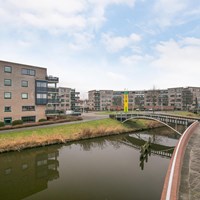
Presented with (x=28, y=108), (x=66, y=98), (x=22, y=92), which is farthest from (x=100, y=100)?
(x=22, y=92)

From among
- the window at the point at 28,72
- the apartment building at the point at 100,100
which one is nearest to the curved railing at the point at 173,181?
the window at the point at 28,72

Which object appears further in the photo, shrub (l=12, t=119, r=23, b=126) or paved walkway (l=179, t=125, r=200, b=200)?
shrub (l=12, t=119, r=23, b=126)

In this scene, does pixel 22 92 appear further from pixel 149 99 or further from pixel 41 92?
pixel 149 99

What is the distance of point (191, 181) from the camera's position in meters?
10.4

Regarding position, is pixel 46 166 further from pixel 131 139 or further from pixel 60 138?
pixel 131 139

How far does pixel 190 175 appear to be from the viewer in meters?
11.2

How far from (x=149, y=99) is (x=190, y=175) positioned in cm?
10629

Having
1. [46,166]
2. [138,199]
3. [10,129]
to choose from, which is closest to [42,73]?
[10,129]

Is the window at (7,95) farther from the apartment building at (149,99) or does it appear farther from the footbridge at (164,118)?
the apartment building at (149,99)

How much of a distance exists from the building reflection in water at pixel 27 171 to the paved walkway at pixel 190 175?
44.6ft

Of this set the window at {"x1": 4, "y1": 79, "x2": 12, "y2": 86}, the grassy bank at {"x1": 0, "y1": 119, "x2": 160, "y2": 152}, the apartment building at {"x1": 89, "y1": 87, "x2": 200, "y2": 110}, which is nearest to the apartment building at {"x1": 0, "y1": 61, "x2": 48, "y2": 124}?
the window at {"x1": 4, "y1": 79, "x2": 12, "y2": 86}

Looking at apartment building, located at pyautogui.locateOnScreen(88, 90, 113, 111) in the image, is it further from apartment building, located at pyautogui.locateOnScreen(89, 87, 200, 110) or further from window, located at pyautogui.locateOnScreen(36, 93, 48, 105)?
window, located at pyautogui.locateOnScreen(36, 93, 48, 105)

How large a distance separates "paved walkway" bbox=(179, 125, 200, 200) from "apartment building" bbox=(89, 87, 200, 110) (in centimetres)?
8440

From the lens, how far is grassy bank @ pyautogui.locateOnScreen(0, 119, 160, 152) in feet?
95.0
